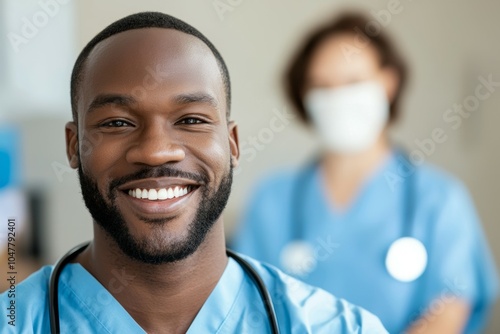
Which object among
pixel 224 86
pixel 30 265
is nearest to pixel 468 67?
pixel 30 265

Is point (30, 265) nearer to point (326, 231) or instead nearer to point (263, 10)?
point (326, 231)

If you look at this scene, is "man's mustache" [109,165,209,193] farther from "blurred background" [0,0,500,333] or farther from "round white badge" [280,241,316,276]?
"blurred background" [0,0,500,333]

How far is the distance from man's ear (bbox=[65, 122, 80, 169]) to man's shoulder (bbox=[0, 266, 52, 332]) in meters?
0.14

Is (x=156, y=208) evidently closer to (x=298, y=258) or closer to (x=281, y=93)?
(x=298, y=258)

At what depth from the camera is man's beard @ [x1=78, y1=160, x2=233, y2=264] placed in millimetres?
794

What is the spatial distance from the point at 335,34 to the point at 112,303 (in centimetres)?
130

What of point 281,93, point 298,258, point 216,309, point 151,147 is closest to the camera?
point 151,147

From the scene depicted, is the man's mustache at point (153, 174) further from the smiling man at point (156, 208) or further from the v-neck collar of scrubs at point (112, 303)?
the v-neck collar of scrubs at point (112, 303)

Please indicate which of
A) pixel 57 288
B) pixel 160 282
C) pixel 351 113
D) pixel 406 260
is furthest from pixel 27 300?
pixel 351 113

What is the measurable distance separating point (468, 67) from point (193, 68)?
6.18 feet

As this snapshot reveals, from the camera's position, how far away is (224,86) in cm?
87

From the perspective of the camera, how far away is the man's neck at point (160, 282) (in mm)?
841

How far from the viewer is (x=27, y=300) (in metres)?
0.85

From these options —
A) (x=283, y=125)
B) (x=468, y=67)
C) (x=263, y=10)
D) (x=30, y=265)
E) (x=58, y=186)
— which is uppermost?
(x=263, y=10)
